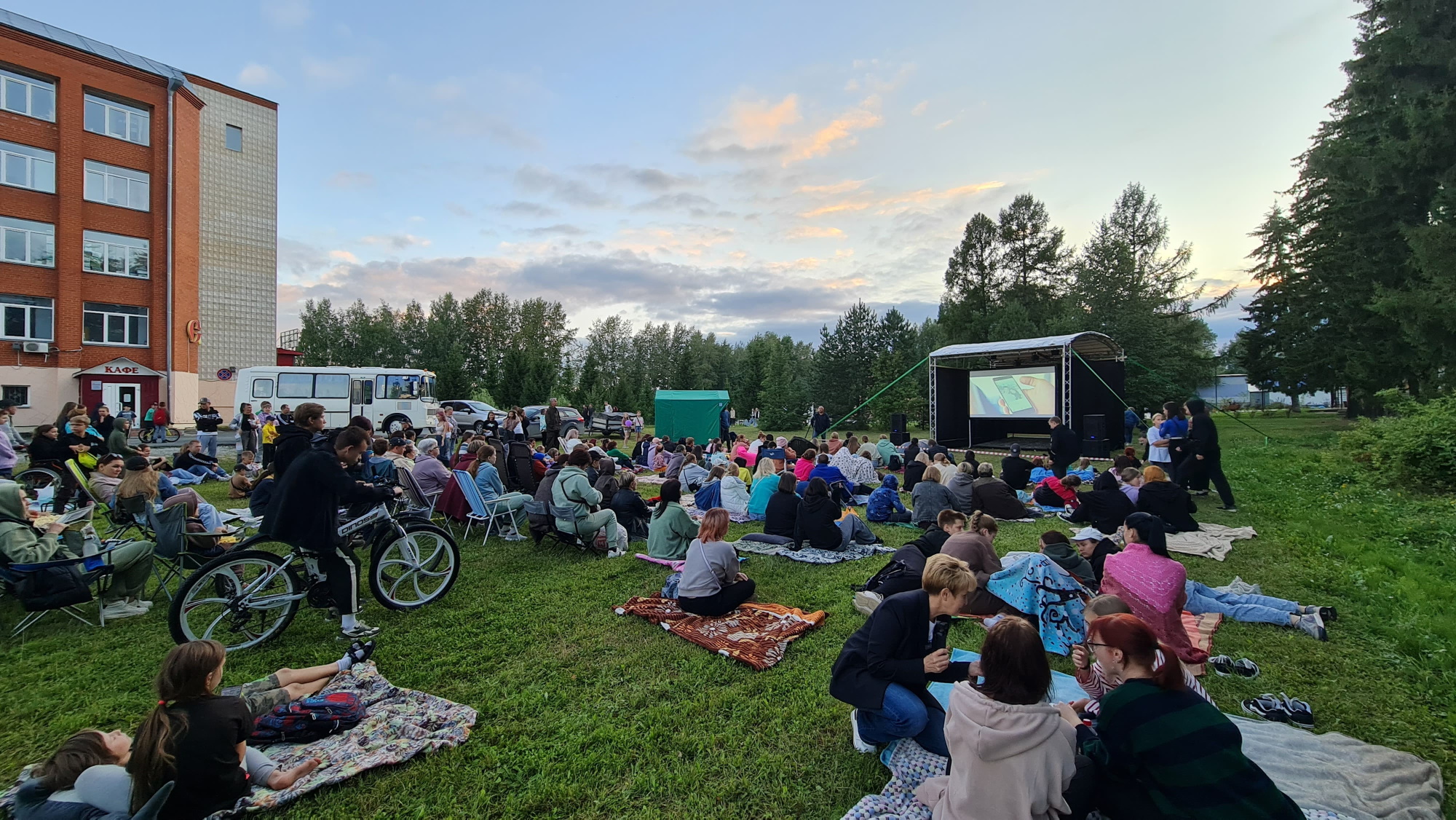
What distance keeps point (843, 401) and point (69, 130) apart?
3177 centimetres

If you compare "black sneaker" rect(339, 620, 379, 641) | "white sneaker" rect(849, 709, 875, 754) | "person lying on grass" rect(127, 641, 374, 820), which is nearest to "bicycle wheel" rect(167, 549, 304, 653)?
"black sneaker" rect(339, 620, 379, 641)

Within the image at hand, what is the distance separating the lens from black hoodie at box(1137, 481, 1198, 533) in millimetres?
7297

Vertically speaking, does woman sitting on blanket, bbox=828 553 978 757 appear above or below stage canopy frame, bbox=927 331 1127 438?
below

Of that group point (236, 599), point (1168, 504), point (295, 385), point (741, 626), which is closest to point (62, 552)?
point (236, 599)

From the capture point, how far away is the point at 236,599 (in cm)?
426

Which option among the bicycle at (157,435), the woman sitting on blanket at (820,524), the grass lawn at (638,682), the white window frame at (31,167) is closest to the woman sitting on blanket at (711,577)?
the grass lawn at (638,682)

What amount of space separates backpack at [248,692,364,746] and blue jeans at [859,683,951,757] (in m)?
2.83

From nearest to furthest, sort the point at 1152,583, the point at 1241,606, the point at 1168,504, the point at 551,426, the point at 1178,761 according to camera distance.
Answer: the point at 1178,761 → the point at 1152,583 → the point at 1241,606 → the point at 1168,504 → the point at 551,426

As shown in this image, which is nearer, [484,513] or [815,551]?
[815,551]

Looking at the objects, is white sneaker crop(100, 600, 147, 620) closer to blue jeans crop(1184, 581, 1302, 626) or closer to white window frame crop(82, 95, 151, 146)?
blue jeans crop(1184, 581, 1302, 626)

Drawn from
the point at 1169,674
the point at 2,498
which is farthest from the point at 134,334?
the point at 1169,674

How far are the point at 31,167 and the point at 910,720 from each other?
31034mm

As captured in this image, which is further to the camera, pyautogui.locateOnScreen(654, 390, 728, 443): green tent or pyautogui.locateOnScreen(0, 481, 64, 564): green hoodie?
pyautogui.locateOnScreen(654, 390, 728, 443): green tent

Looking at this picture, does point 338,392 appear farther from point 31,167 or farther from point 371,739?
point 371,739
